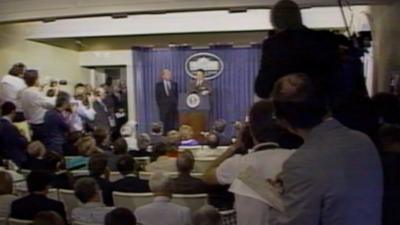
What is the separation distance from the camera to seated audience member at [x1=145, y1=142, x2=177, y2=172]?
17.7 ft

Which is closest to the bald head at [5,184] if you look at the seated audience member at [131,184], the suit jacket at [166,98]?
the seated audience member at [131,184]

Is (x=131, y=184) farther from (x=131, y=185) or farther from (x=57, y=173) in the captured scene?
(x=57, y=173)

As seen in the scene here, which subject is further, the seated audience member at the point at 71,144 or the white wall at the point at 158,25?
the white wall at the point at 158,25

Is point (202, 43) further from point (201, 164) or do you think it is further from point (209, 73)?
point (201, 164)

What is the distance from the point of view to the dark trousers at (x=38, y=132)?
7414 millimetres

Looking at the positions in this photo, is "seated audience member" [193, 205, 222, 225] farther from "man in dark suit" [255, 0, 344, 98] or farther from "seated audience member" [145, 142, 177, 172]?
"seated audience member" [145, 142, 177, 172]

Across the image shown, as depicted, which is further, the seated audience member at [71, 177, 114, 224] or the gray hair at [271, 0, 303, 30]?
the seated audience member at [71, 177, 114, 224]

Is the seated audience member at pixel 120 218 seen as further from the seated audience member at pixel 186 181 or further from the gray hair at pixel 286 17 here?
the gray hair at pixel 286 17

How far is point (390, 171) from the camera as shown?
2.25 metres

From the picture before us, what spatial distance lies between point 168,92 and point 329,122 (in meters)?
10.7

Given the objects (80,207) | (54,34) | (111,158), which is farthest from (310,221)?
(54,34)

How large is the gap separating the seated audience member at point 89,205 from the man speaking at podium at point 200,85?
8.19m

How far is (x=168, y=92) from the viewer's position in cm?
1231

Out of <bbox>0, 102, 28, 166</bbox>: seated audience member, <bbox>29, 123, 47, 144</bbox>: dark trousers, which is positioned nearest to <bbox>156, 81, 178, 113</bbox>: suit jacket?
<bbox>29, 123, 47, 144</bbox>: dark trousers
